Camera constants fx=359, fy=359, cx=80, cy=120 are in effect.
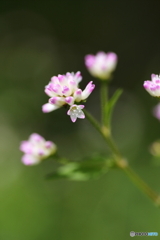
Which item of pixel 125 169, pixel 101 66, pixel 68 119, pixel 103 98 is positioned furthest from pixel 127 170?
pixel 68 119

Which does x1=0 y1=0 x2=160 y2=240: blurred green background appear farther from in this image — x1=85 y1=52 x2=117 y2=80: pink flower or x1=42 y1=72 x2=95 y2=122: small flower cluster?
x1=42 y1=72 x2=95 y2=122: small flower cluster

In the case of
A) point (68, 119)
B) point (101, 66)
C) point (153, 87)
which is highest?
point (68, 119)

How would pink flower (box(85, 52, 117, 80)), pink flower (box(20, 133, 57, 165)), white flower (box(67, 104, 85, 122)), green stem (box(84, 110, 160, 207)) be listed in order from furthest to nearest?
pink flower (box(85, 52, 117, 80)), pink flower (box(20, 133, 57, 165)), green stem (box(84, 110, 160, 207)), white flower (box(67, 104, 85, 122))

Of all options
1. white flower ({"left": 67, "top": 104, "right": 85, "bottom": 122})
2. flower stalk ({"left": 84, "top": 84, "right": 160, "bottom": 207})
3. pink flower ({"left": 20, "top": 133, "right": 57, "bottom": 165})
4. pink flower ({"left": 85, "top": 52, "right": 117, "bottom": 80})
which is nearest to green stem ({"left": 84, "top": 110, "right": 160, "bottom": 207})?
flower stalk ({"left": 84, "top": 84, "right": 160, "bottom": 207})

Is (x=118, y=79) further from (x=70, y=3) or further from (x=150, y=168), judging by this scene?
(x=150, y=168)

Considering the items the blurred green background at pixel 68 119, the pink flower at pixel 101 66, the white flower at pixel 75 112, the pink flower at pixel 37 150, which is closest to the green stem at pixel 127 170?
the white flower at pixel 75 112


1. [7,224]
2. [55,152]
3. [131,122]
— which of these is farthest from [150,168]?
[55,152]

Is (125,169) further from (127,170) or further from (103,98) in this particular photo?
(103,98)

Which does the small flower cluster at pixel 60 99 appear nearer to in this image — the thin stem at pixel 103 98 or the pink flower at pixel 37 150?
the pink flower at pixel 37 150

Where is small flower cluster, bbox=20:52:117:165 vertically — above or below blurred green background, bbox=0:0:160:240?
below

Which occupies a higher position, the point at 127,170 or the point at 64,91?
the point at 64,91
